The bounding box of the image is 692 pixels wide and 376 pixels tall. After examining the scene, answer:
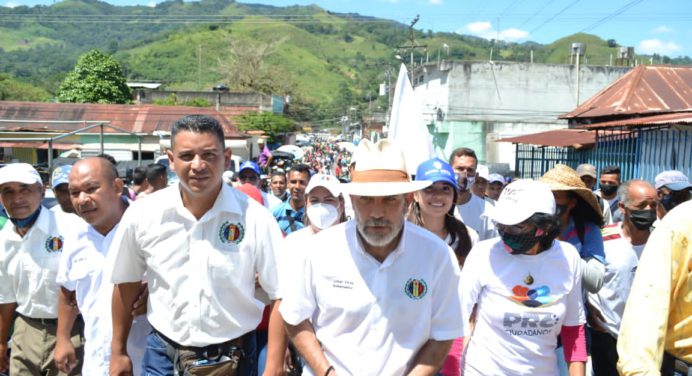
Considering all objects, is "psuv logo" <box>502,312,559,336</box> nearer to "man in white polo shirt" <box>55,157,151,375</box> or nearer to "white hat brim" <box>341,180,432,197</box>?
"white hat brim" <box>341,180,432,197</box>

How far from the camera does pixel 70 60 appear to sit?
168500 millimetres

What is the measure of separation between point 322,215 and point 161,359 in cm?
175

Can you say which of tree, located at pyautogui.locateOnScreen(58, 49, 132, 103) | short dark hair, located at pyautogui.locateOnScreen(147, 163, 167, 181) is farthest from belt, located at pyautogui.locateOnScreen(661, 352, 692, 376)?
tree, located at pyautogui.locateOnScreen(58, 49, 132, 103)

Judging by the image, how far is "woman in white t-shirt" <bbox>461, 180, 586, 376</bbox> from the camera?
3061 mm

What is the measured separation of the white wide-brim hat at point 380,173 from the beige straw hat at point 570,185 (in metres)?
1.53

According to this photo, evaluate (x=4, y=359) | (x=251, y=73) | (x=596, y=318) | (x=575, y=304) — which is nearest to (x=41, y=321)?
(x=4, y=359)

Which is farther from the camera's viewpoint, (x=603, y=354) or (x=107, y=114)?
(x=107, y=114)

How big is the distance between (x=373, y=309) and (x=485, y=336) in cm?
91

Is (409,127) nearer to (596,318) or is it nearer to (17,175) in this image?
(596,318)

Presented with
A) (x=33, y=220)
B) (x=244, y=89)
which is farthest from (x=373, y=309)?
(x=244, y=89)

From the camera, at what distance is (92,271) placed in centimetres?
366

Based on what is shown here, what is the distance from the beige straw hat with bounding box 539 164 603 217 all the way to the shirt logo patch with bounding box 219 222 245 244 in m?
2.06

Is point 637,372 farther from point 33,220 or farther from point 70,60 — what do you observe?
point 70,60

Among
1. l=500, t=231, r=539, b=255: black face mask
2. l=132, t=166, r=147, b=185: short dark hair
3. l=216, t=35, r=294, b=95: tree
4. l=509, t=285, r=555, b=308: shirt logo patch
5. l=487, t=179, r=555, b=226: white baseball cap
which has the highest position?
l=216, t=35, r=294, b=95: tree
